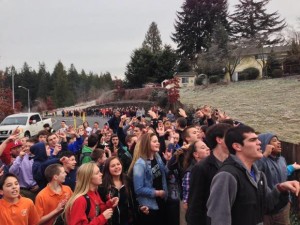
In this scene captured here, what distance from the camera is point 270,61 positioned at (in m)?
49.2

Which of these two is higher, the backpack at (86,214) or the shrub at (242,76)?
the shrub at (242,76)

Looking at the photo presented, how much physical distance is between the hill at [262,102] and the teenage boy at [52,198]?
12483 millimetres

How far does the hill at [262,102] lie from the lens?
21.2 metres

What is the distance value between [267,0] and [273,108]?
45399 millimetres

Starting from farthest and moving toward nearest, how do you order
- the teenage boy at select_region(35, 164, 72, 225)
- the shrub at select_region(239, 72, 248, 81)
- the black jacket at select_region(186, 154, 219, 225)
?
the shrub at select_region(239, 72, 248, 81) < the teenage boy at select_region(35, 164, 72, 225) < the black jacket at select_region(186, 154, 219, 225)

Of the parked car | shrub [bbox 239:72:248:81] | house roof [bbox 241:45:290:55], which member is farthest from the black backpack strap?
house roof [bbox 241:45:290:55]

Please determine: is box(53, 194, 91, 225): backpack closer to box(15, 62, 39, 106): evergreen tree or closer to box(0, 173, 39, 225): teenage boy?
box(0, 173, 39, 225): teenage boy

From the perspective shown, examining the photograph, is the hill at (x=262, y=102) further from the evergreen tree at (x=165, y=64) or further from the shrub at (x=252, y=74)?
the evergreen tree at (x=165, y=64)

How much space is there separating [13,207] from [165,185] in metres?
2.25

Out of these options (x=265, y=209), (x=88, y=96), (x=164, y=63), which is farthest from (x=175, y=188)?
(x=88, y=96)

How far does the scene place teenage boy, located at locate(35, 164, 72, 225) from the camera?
483 centimetres

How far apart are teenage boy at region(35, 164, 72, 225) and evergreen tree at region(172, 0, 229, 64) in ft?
207

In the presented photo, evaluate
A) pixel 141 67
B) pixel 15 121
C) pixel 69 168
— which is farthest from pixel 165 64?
pixel 69 168

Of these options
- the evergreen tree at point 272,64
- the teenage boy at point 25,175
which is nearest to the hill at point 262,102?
the evergreen tree at point 272,64
